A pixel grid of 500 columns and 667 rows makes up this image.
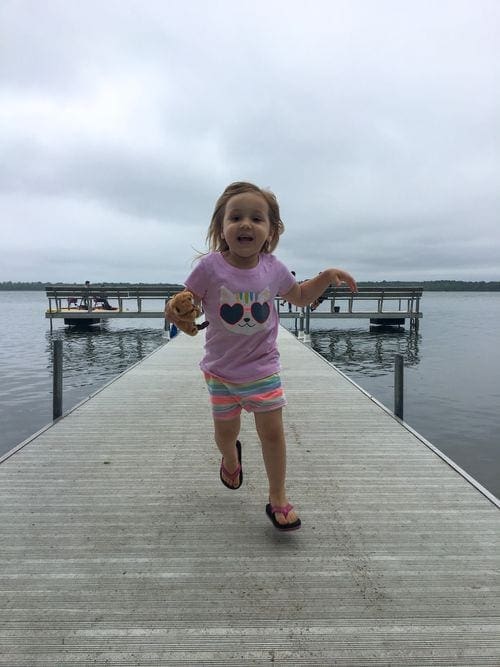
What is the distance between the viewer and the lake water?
26.3 feet

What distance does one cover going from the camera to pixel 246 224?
233 centimetres

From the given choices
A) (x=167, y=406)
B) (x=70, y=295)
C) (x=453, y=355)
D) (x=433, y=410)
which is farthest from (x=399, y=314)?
(x=167, y=406)

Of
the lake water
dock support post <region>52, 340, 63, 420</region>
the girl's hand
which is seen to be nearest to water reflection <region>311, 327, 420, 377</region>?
the lake water

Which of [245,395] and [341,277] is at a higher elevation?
[341,277]

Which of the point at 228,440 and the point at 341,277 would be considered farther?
the point at 228,440

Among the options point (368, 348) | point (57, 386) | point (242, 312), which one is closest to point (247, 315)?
point (242, 312)

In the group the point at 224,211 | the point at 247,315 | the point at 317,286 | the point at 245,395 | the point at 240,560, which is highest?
the point at 224,211

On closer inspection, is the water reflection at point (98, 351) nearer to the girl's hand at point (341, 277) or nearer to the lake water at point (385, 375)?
the lake water at point (385, 375)

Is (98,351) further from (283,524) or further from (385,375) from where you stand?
(283,524)

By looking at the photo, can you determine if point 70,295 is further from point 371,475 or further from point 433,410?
point 371,475

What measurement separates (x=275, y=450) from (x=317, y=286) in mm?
1024

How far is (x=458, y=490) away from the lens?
3.16 meters

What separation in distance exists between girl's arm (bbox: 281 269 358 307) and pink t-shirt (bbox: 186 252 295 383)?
0.85 ft

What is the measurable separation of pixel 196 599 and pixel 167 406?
3.84m
